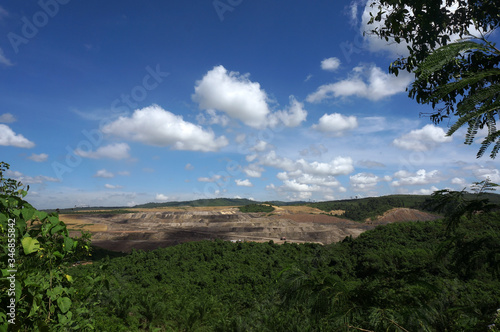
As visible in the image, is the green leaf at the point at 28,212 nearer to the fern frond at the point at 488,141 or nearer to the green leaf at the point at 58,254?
the green leaf at the point at 58,254

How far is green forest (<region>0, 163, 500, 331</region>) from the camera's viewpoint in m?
1.71

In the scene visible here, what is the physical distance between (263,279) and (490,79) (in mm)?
12057

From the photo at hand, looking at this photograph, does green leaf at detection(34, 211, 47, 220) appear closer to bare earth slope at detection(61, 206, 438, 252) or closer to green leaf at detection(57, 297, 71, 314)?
green leaf at detection(57, 297, 71, 314)

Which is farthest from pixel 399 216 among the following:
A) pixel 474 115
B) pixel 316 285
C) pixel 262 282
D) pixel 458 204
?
pixel 474 115

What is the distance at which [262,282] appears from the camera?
12117mm

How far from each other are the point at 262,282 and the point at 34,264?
11649 mm

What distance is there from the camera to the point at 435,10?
13.2 feet

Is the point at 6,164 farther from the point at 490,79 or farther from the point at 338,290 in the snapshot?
the point at 490,79

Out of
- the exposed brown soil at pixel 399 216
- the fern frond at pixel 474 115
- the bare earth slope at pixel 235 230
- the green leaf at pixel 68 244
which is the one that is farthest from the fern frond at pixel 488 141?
the exposed brown soil at pixel 399 216

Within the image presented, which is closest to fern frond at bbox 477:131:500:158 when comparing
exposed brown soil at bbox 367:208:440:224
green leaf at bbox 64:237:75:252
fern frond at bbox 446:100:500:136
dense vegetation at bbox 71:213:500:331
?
fern frond at bbox 446:100:500:136

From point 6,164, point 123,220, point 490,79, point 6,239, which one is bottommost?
point 123,220

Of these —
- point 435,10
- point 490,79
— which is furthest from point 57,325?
point 435,10

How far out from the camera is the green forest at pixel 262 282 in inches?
67.4

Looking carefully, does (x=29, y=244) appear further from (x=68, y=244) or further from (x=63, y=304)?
(x=63, y=304)
